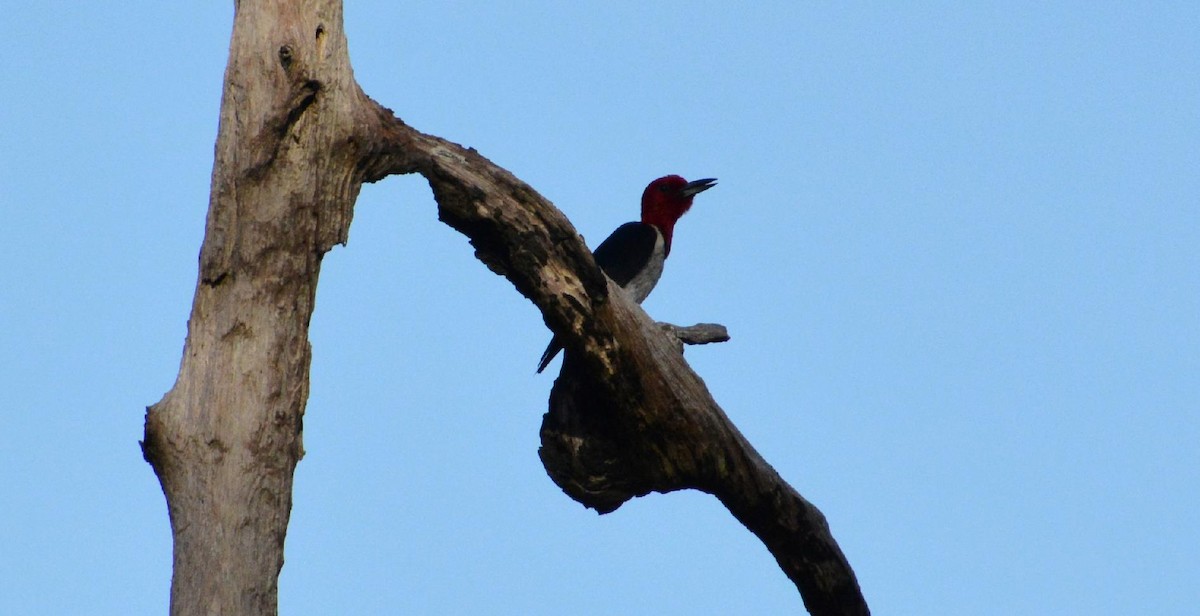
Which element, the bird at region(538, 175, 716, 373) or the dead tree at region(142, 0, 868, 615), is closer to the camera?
the dead tree at region(142, 0, 868, 615)

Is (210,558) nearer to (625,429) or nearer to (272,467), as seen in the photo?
(272,467)

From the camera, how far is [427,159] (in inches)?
153

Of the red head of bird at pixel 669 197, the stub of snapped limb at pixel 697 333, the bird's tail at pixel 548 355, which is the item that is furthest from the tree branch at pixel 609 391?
the red head of bird at pixel 669 197

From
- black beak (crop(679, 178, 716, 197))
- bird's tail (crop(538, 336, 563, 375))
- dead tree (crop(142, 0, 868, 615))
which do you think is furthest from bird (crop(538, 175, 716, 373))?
dead tree (crop(142, 0, 868, 615))

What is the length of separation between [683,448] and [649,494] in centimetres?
34

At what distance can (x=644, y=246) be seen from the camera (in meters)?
6.82

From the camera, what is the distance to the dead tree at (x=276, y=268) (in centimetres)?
326

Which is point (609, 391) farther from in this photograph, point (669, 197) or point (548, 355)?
point (669, 197)

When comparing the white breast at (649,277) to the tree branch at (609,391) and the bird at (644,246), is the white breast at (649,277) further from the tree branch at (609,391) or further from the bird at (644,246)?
the tree branch at (609,391)

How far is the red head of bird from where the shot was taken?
24.3 ft

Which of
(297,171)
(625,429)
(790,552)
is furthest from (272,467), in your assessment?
(790,552)

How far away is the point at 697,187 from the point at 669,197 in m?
0.16

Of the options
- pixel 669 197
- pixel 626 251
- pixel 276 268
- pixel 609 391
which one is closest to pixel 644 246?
pixel 626 251

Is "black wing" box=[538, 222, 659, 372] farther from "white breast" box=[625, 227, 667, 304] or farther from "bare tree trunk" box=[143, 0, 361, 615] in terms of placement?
"bare tree trunk" box=[143, 0, 361, 615]
